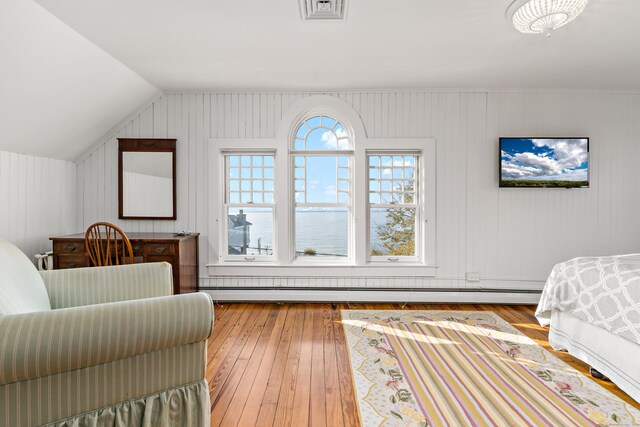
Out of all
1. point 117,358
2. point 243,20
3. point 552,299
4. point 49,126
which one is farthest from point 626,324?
point 49,126

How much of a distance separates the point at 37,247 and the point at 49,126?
1.18 meters

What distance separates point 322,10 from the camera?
2.29 metres

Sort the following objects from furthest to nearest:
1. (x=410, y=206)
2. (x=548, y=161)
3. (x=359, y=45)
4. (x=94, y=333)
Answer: (x=410, y=206)
(x=548, y=161)
(x=359, y=45)
(x=94, y=333)

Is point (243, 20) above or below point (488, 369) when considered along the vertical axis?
above

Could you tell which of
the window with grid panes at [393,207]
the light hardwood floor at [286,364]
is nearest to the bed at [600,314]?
the light hardwood floor at [286,364]

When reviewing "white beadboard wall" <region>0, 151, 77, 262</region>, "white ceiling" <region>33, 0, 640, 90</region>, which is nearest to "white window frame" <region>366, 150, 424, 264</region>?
"white ceiling" <region>33, 0, 640, 90</region>

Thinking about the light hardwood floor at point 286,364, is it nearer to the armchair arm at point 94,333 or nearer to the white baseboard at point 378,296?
the white baseboard at point 378,296

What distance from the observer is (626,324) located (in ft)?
6.48

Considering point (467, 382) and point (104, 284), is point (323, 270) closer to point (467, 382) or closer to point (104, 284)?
point (467, 382)

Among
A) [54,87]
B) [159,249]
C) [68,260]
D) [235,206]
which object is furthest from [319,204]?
[54,87]

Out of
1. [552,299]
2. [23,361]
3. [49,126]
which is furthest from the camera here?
[49,126]

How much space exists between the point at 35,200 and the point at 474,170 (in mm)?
4509

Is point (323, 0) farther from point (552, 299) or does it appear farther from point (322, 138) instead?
point (552, 299)

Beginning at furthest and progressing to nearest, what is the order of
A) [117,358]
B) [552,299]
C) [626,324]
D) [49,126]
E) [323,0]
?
[49,126], [552,299], [323,0], [626,324], [117,358]
